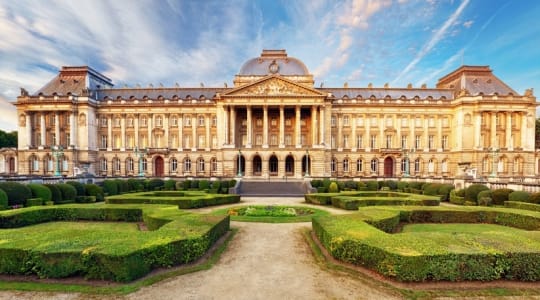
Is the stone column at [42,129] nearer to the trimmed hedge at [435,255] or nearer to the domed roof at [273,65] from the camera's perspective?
the domed roof at [273,65]

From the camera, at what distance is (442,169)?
47.8 metres

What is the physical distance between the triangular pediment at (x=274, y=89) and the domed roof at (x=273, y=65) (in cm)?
406

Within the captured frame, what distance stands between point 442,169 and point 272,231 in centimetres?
4676

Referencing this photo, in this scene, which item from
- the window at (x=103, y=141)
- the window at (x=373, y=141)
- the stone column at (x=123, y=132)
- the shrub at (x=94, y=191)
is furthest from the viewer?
the window at (x=103, y=141)

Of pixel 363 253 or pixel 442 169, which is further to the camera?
pixel 442 169

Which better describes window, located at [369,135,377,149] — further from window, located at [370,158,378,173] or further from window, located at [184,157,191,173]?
window, located at [184,157,191,173]

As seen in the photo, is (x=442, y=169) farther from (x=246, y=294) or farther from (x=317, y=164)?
(x=246, y=294)

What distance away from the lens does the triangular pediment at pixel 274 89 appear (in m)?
43.7

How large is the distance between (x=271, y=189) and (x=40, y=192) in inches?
903

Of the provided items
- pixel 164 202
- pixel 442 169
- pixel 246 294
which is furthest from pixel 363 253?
pixel 442 169

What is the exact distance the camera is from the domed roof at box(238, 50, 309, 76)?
47.2 metres

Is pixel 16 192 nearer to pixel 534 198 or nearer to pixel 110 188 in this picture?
pixel 110 188

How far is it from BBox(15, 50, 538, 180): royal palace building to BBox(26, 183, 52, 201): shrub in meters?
25.4

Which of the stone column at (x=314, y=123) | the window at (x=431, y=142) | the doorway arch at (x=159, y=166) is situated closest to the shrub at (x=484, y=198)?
the stone column at (x=314, y=123)
